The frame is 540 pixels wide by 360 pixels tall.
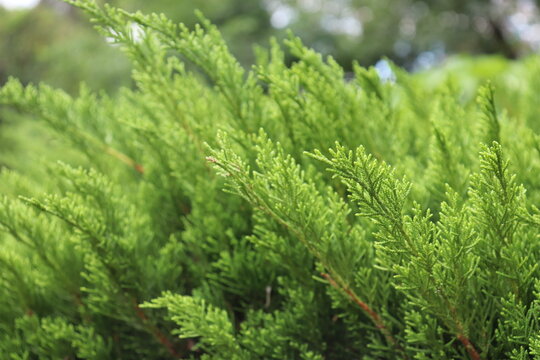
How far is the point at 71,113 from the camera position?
159 cm

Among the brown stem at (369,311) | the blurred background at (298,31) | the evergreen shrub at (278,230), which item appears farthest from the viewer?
the blurred background at (298,31)

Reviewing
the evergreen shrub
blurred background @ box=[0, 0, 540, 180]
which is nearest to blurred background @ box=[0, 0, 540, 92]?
blurred background @ box=[0, 0, 540, 180]

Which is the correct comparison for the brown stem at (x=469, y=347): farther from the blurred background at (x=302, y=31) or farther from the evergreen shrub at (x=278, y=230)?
the blurred background at (x=302, y=31)

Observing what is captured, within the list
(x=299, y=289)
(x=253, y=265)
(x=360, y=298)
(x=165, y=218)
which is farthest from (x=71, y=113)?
(x=360, y=298)

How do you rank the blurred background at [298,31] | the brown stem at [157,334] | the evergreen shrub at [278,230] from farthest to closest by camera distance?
the blurred background at [298,31] → the brown stem at [157,334] → the evergreen shrub at [278,230]

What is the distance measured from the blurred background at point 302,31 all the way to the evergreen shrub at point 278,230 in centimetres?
850

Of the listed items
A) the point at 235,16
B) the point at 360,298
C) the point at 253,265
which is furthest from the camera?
the point at 235,16

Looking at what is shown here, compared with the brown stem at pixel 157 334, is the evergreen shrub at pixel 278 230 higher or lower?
higher

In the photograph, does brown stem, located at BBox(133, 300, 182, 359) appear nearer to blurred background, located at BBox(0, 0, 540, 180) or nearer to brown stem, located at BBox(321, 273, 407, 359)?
brown stem, located at BBox(321, 273, 407, 359)

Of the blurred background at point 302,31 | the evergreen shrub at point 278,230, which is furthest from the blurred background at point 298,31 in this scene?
the evergreen shrub at point 278,230

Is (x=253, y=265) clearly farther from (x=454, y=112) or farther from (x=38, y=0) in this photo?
(x=38, y=0)

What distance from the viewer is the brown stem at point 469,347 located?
0.88 meters

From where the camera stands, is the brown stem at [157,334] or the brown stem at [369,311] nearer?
the brown stem at [369,311]

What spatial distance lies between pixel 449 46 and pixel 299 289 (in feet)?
52.6
